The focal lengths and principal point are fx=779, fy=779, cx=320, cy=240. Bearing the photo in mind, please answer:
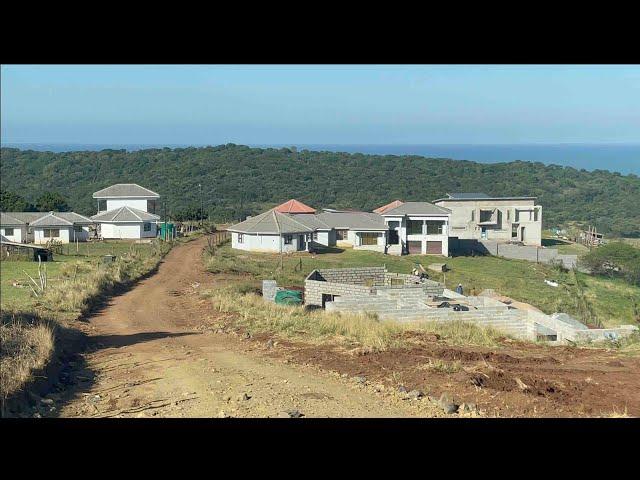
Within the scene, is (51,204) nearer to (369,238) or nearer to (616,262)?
(369,238)

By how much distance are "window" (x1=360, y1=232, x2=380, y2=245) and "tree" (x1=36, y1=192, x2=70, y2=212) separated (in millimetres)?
11098

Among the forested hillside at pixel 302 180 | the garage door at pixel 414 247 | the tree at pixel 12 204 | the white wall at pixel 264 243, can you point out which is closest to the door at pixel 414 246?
the garage door at pixel 414 247

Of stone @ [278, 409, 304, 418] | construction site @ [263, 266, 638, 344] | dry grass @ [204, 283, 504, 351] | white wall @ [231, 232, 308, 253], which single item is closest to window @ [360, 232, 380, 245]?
white wall @ [231, 232, 308, 253]

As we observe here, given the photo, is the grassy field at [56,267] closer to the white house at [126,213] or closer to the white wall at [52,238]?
the white wall at [52,238]

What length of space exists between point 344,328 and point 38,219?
17.0 metres

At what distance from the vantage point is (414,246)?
28.3 metres

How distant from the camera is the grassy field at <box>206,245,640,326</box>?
17781mm

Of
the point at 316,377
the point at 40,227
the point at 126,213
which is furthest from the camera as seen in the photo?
the point at 126,213

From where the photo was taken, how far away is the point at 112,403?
5809mm

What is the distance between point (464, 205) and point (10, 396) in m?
28.7

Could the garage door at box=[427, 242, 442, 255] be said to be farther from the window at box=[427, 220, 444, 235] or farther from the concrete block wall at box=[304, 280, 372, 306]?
the concrete block wall at box=[304, 280, 372, 306]

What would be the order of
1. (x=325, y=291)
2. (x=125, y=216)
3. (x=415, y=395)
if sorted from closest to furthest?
(x=415, y=395) → (x=325, y=291) → (x=125, y=216)

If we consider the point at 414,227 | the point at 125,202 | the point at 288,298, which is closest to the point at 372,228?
the point at 414,227

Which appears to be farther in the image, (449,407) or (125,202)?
(125,202)
